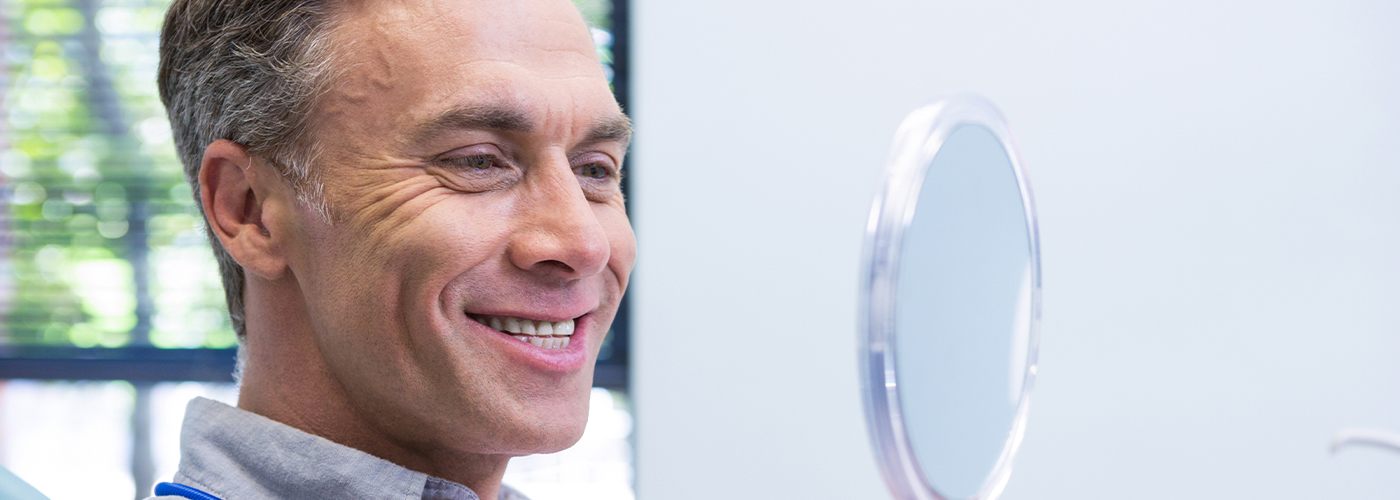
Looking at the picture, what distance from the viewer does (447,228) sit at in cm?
84

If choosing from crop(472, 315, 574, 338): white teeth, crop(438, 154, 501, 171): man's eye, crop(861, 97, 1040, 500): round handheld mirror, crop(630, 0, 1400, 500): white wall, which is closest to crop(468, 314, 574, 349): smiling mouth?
crop(472, 315, 574, 338): white teeth

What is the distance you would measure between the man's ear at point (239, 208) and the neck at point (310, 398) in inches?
0.9

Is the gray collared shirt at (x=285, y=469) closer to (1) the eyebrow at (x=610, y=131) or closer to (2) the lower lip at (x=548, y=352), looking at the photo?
(2) the lower lip at (x=548, y=352)

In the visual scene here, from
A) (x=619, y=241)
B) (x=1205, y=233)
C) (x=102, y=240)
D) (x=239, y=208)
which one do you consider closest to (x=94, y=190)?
(x=102, y=240)

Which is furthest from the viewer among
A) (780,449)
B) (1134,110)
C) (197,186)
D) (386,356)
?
(780,449)

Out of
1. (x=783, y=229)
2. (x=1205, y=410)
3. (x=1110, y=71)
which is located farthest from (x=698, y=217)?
(x=1205, y=410)

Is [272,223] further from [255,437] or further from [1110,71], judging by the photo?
[1110,71]

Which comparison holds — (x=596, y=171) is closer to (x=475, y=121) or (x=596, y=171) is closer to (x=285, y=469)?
(x=475, y=121)

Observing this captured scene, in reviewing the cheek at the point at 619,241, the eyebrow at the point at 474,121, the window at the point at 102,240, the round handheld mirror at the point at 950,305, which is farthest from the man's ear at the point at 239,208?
the window at the point at 102,240

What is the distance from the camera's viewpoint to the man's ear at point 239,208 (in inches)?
34.9

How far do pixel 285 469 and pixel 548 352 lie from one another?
0.20 metres

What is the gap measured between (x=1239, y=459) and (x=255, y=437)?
2.72ft

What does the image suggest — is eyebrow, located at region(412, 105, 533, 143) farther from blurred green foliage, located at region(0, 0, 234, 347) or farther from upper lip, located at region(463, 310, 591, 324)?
blurred green foliage, located at region(0, 0, 234, 347)

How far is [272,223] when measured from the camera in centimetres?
88
